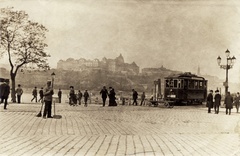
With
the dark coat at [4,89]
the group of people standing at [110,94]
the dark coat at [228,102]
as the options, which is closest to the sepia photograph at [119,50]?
the dark coat at [4,89]

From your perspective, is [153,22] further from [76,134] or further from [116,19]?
[76,134]

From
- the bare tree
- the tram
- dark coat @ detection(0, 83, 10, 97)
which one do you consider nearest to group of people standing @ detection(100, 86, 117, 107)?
the tram

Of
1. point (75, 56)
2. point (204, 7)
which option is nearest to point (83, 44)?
point (75, 56)

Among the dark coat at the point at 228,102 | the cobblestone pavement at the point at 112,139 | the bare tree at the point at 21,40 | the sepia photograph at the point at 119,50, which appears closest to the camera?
the cobblestone pavement at the point at 112,139

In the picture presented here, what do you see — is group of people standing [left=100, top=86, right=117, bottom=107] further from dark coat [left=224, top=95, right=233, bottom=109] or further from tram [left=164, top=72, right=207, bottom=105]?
dark coat [left=224, top=95, right=233, bottom=109]

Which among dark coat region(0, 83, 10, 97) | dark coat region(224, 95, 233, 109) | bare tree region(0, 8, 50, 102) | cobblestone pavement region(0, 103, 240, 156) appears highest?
bare tree region(0, 8, 50, 102)

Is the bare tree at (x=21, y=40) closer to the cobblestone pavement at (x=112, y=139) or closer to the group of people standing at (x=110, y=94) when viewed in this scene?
the cobblestone pavement at (x=112, y=139)

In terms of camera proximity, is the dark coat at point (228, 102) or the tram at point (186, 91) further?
the tram at point (186, 91)

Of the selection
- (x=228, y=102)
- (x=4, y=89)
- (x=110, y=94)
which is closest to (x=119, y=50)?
(x=4, y=89)

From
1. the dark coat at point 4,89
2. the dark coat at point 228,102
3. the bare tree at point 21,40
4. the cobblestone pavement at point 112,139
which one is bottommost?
the cobblestone pavement at point 112,139
